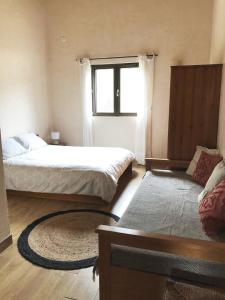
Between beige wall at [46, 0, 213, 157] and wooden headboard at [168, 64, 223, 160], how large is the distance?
1.65 meters

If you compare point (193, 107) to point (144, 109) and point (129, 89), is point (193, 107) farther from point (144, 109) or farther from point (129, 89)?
point (129, 89)

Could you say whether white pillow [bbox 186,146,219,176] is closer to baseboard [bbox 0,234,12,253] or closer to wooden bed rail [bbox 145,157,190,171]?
wooden bed rail [bbox 145,157,190,171]

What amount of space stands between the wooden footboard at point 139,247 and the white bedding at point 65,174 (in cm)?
165

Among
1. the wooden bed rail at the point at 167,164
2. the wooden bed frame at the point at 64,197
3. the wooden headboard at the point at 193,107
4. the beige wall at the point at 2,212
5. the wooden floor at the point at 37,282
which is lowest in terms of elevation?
the wooden floor at the point at 37,282

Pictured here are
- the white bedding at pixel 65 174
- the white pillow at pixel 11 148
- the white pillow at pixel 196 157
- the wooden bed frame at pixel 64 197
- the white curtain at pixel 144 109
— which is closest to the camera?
the white pillow at pixel 196 157

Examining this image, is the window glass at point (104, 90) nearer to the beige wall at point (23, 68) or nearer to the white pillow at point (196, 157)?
the beige wall at point (23, 68)

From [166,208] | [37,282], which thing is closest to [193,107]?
[166,208]

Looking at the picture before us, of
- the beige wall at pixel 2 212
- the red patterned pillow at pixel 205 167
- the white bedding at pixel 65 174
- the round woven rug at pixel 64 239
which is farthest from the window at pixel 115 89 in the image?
the beige wall at pixel 2 212

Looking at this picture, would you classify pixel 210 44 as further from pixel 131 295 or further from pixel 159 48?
pixel 131 295

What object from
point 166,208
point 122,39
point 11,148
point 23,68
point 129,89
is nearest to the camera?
point 166,208

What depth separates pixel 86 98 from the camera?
17.1 ft

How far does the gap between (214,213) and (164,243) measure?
1.47 ft

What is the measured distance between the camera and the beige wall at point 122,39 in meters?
4.50

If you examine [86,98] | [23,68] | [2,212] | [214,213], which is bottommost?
[2,212]
